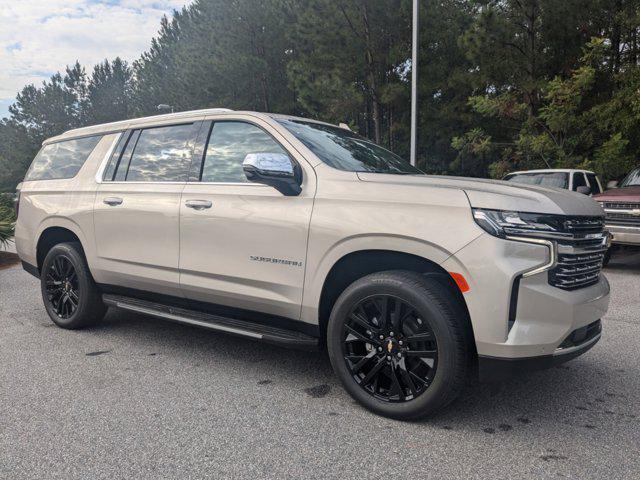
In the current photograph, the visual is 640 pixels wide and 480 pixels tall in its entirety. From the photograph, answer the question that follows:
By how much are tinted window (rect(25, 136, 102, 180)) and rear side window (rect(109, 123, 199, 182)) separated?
22.2 inches

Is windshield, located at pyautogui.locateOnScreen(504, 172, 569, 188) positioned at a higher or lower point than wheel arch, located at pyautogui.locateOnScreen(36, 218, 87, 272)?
higher

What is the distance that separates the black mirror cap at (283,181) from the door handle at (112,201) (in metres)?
1.59

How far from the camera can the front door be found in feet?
11.3

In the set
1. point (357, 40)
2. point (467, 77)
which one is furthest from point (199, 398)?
point (357, 40)

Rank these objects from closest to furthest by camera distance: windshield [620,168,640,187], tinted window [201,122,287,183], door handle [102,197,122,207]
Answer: tinted window [201,122,287,183] < door handle [102,197,122,207] < windshield [620,168,640,187]

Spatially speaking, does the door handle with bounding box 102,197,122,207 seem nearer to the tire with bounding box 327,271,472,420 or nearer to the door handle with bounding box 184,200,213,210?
the door handle with bounding box 184,200,213,210

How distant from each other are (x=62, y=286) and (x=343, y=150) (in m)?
3.07

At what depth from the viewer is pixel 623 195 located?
27.7ft

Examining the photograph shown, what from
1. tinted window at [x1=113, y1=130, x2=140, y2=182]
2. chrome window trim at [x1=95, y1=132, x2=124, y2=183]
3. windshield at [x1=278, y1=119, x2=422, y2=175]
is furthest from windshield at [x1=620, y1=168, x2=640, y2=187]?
chrome window trim at [x1=95, y1=132, x2=124, y2=183]

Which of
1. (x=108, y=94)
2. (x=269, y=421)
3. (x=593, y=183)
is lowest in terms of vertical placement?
(x=269, y=421)

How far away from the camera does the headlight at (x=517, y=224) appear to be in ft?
9.01

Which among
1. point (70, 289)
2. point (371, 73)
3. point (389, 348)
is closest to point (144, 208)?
point (70, 289)

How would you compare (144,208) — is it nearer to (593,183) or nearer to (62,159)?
(62,159)

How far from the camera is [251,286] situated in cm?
361
